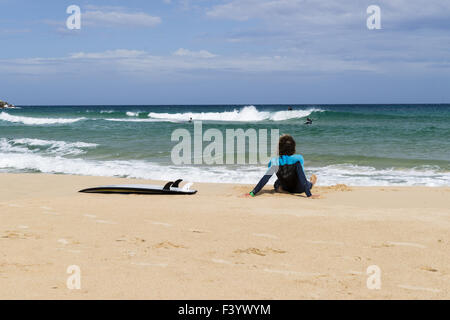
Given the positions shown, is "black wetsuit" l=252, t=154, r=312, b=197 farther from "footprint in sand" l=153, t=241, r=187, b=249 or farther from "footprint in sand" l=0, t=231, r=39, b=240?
A: "footprint in sand" l=0, t=231, r=39, b=240

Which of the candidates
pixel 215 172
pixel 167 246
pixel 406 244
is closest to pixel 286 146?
pixel 406 244

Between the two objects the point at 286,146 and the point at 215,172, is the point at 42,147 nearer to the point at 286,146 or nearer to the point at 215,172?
the point at 215,172

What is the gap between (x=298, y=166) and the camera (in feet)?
24.1

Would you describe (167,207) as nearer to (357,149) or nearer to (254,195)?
(254,195)

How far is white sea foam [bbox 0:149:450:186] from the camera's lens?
1038 cm

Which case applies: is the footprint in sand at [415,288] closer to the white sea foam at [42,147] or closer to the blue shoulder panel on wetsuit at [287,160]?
the blue shoulder panel on wetsuit at [287,160]

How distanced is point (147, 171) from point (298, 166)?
18.8 feet

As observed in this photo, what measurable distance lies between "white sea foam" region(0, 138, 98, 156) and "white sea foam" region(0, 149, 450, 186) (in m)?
2.89

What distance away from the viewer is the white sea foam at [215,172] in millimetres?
10375

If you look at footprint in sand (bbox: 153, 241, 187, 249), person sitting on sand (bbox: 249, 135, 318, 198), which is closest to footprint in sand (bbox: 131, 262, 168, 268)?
footprint in sand (bbox: 153, 241, 187, 249)

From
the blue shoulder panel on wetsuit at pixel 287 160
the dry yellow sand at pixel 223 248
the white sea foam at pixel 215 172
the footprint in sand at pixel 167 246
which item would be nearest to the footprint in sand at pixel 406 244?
the dry yellow sand at pixel 223 248

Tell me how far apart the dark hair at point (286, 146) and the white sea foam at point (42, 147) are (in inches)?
439

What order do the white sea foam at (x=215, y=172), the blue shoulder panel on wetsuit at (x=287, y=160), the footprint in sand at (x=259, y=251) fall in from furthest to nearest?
the white sea foam at (x=215, y=172), the blue shoulder panel on wetsuit at (x=287, y=160), the footprint in sand at (x=259, y=251)
